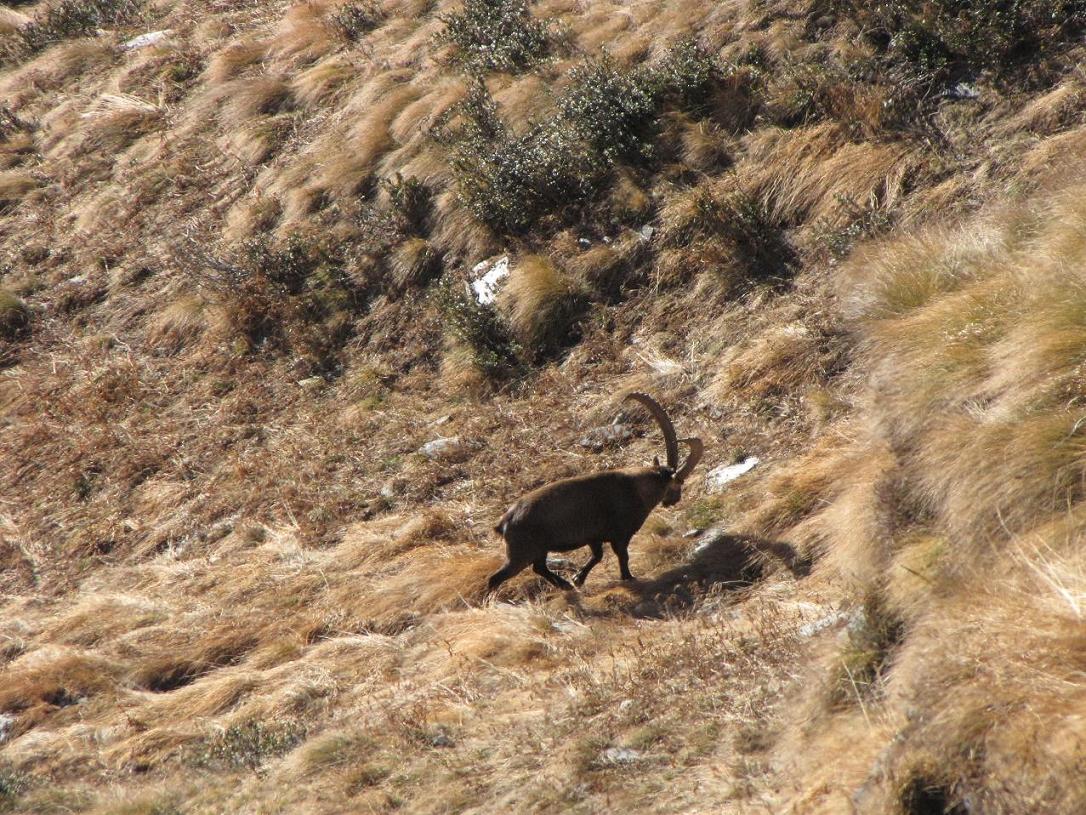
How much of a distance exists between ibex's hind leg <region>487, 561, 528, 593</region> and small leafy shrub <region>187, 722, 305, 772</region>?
1.87 meters

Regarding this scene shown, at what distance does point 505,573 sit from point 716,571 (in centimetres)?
161

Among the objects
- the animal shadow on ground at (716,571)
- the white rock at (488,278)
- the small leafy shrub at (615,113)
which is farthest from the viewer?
the small leafy shrub at (615,113)

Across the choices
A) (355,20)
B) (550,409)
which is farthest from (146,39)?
(550,409)

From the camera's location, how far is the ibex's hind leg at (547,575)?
8359 mm

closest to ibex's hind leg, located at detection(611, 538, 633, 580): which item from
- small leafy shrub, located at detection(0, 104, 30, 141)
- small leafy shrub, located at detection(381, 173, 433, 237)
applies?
→ small leafy shrub, located at detection(381, 173, 433, 237)

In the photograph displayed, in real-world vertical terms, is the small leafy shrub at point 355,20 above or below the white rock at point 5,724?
above

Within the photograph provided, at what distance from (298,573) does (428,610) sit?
1700 millimetres

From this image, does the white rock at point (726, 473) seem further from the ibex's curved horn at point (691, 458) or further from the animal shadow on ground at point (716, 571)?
the animal shadow on ground at point (716, 571)

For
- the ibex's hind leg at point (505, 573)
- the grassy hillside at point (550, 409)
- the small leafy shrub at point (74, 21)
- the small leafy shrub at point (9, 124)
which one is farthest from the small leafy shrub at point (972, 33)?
the small leafy shrub at point (74, 21)

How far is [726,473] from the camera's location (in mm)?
8961

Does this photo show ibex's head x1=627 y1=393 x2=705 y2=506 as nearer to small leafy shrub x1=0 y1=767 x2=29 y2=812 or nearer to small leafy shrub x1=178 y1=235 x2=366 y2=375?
small leafy shrub x1=0 y1=767 x2=29 y2=812

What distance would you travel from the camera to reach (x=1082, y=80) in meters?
9.93

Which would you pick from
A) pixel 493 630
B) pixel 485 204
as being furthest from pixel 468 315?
pixel 493 630

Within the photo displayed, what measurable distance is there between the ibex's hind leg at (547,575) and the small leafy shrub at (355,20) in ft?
38.5
